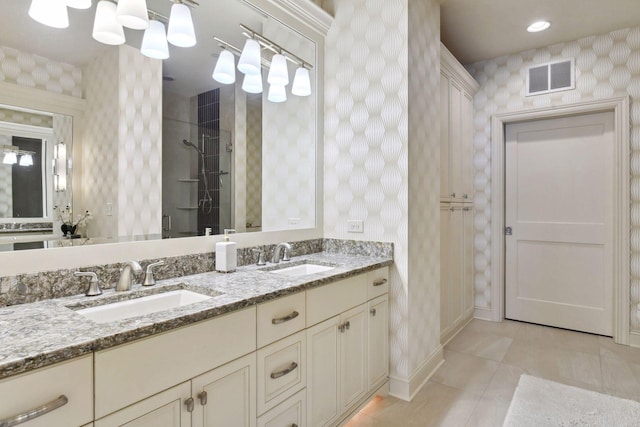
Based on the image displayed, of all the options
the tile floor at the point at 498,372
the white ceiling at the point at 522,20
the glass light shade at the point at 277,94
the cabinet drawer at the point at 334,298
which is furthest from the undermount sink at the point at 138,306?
the white ceiling at the point at 522,20

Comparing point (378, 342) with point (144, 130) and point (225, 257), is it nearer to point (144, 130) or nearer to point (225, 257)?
point (225, 257)

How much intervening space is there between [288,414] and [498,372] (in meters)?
1.79

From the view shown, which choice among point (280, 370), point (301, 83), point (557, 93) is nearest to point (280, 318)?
point (280, 370)

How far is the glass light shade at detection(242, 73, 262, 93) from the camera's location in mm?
2174

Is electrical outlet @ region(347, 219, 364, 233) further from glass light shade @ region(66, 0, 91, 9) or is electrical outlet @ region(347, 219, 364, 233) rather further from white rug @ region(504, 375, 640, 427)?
glass light shade @ region(66, 0, 91, 9)

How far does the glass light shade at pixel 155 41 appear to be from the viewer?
161 centimetres

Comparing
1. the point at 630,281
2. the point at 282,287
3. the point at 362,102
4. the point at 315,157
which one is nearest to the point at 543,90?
the point at 630,281

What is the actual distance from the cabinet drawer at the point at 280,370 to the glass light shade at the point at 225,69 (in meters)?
1.46

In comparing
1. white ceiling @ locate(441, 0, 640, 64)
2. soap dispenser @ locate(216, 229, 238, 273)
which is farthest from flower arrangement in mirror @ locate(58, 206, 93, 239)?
white ceiling @ locate(441, 0, 640, 64)

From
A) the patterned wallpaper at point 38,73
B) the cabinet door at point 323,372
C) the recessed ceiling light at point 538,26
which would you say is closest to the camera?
the patterned wallpaper at point 38,73

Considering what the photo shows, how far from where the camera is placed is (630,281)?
3.03 metres

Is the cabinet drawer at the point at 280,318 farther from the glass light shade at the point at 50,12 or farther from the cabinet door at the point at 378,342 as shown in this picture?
the glass light shade at the point at 50,12

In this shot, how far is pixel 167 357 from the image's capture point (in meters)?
1.05

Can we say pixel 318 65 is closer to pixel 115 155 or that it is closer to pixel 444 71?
pixel 444 71
